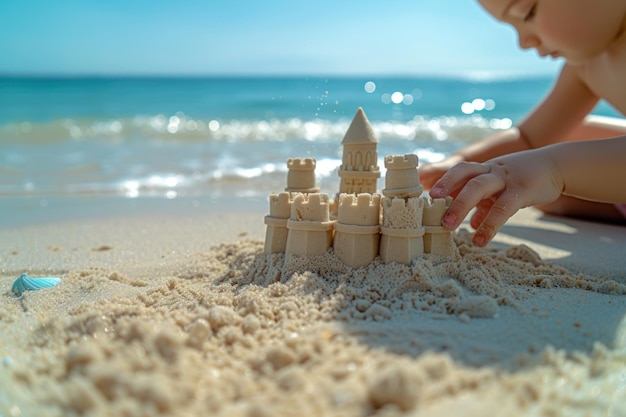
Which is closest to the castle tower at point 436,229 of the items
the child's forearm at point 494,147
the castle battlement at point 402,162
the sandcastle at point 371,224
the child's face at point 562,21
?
the sandcastle at point 371,224

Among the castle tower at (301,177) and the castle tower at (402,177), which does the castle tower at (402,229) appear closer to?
the castle tower at (402,177)

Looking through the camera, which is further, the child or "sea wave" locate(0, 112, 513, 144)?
"sea wave" locate(0, 112, 513, 144)

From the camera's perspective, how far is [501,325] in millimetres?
1504

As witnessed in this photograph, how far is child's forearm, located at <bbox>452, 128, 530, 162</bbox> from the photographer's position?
11.1 ft

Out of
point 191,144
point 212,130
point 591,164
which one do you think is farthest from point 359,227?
point 212,130

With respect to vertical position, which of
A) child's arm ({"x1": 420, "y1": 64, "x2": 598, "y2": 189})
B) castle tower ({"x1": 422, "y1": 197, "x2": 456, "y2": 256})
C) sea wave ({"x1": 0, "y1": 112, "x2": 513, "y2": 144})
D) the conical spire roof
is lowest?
castle tower ({"x1": 422, "y1": 197, "x2": 456, "y2": 256})

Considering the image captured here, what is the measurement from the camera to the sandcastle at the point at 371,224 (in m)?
1.86

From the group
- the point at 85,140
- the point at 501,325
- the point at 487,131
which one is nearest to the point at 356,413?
the point at 501,325

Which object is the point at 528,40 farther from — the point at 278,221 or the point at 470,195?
the point at 278,221

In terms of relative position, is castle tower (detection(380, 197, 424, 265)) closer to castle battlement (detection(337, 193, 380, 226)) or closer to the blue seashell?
castle battlement (detection(337, 193, 380, 226))

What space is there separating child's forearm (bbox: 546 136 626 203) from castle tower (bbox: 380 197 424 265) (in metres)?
0.69

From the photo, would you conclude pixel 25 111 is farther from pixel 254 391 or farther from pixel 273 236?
pixel 254 391

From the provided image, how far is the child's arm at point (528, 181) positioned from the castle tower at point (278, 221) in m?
0.57

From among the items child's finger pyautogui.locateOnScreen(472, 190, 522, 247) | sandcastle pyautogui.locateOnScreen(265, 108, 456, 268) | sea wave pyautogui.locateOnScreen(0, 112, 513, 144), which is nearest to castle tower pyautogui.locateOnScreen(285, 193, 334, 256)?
sandcastle pyautogui.locateOnScreen(265, 108, 456, 268)
